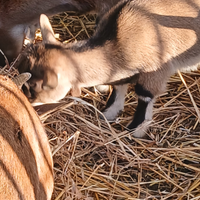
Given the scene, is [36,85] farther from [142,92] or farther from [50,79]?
[142,92]

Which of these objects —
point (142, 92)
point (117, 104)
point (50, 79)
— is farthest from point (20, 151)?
point (117, 104)

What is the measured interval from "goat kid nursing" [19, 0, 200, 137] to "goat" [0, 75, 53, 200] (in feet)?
1.64

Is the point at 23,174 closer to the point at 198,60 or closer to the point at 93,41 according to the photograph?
the point at 93,41

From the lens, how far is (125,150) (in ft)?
7.64

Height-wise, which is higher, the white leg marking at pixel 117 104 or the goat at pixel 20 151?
the goat at pixel 20 151

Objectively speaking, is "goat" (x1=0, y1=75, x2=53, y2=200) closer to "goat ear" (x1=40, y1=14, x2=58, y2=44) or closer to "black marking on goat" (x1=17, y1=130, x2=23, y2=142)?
"black marking on goat" (x1=17, y1=130, x2=23, y2=142)

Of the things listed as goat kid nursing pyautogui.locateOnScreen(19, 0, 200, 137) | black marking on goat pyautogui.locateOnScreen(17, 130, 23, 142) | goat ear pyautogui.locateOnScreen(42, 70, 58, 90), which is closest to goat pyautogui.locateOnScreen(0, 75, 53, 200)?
black marking on goat pyautogui.locateOnScreen(17, 130, 23, 142)

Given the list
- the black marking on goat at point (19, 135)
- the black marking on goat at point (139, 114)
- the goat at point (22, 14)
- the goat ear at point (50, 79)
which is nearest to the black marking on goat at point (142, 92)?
the black marking on goat at point (139, 114)

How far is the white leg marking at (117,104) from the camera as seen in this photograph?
253cm

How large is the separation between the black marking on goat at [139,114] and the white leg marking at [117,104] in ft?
0.59

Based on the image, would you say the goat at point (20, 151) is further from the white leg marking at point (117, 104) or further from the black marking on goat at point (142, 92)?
the white leg marking at point (117, 104)

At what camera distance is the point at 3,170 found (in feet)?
3.74

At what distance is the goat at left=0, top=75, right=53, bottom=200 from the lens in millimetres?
1167

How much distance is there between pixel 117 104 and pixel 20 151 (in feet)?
4.44
